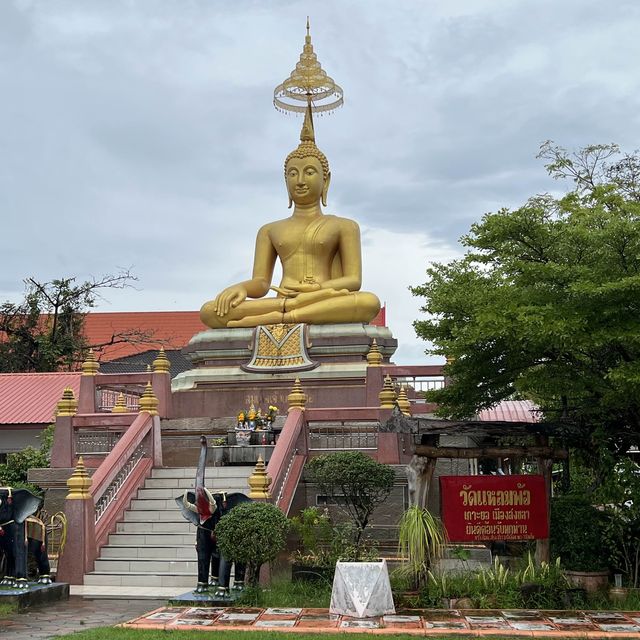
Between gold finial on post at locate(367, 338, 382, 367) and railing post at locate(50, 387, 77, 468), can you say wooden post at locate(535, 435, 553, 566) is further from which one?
railing post at locate(50, 387, 77, 468)

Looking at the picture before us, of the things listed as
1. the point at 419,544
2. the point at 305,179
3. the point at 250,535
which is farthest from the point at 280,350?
the point at 419,544

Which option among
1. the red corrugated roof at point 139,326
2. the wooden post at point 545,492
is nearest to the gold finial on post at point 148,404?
the wooden post at point 545,492

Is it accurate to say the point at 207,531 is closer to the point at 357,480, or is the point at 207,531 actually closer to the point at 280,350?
the point at 357,480

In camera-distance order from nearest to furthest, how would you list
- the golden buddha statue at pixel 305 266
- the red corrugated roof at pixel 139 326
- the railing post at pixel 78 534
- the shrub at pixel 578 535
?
the shrub at pixel 578 535 < the railing post at pixel 78 534 < the golden buddha statue at pixel 305 266 < the red corrugated roof at pixel 139 326

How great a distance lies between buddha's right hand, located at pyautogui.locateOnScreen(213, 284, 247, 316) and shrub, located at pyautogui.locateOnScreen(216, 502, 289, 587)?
37.8ft

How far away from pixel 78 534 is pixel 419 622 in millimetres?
5909

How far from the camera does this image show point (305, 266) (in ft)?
80.7

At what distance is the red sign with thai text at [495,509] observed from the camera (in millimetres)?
12438

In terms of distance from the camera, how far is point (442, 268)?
1505cm

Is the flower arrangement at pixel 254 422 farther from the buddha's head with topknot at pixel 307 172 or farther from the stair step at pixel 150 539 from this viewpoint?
the buddha's head with topknot at pixel 307 172

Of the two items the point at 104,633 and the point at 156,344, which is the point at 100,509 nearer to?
the point at 104,633

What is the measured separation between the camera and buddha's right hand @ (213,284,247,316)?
2319 centimetres

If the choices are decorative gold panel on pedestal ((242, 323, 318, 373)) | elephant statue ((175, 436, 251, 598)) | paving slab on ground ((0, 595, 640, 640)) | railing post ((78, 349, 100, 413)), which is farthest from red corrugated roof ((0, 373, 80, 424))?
paving slab on ground ((0, 595, 640, 640))

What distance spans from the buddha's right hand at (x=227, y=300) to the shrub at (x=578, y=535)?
39.1 ft
